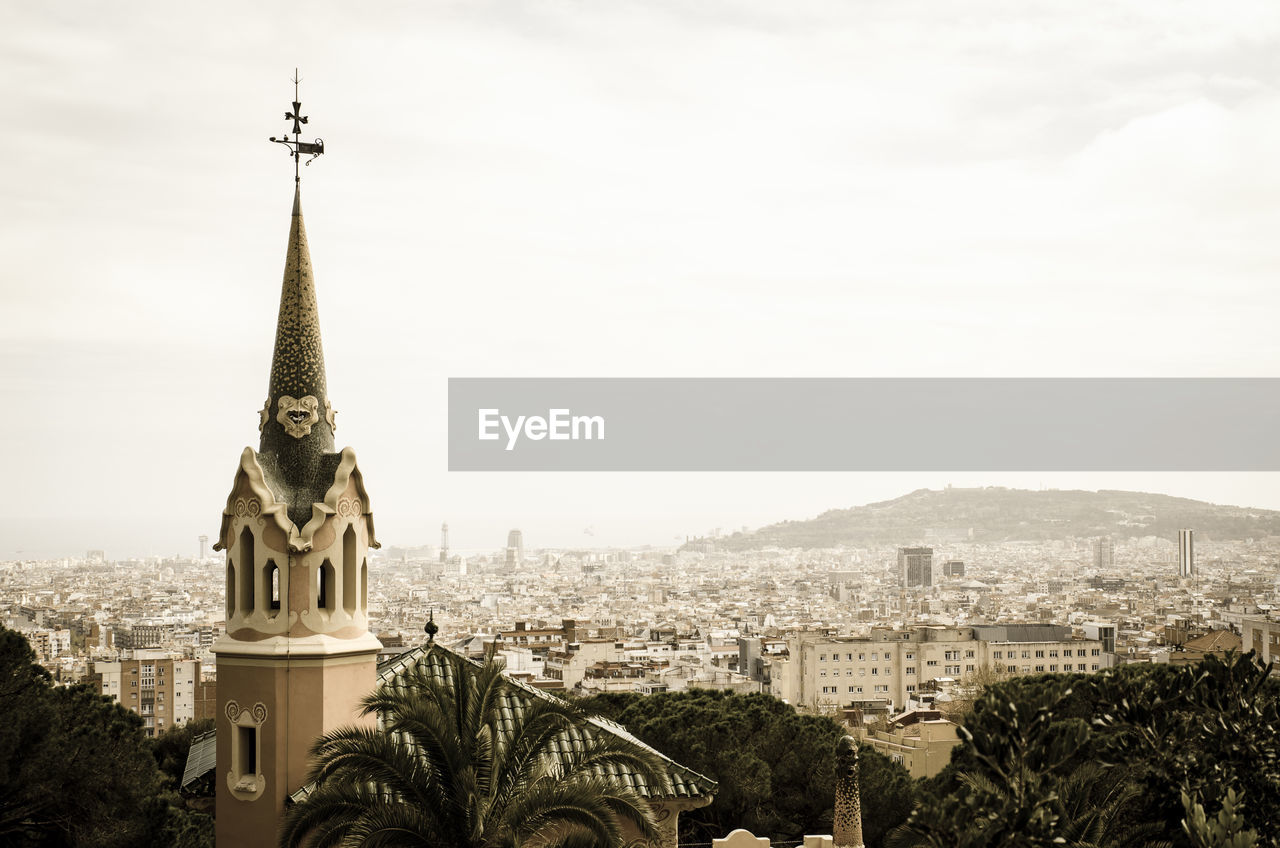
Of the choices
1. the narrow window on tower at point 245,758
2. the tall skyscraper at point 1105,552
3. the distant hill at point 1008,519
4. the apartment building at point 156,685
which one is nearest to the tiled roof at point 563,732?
the narrow window on tower at point 245,758

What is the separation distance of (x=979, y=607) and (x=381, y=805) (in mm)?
116755

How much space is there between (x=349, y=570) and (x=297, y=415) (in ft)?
4.95

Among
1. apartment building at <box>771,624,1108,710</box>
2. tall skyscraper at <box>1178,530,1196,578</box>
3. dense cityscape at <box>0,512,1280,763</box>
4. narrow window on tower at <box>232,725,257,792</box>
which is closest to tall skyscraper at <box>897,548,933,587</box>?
dense cityscape at <box>0,512,1280,763</box>

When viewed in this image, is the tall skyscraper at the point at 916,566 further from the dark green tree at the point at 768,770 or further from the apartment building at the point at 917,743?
the dark green tree at the point at 768,770

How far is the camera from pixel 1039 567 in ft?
468

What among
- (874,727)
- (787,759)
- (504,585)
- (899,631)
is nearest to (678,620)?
(504,585)

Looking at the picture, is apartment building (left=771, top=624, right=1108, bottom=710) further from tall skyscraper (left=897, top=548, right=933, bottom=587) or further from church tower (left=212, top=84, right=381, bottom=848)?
church tower (left=212, top=84, right=381, bottom=848)

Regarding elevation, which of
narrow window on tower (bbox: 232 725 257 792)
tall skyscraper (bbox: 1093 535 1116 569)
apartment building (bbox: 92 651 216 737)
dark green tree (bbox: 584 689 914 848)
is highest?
narrow window on tower (bbox: 232 725 257 792)

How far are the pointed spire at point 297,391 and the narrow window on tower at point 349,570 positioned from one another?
458 mm

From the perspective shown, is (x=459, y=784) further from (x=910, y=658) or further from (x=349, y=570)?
(x=910, y=658)

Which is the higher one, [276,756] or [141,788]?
[276,756]

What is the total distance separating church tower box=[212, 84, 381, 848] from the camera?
1166 cm

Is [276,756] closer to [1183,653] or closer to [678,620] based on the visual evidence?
[1183,653]

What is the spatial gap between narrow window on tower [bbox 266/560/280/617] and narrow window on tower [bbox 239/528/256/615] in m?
0.14
